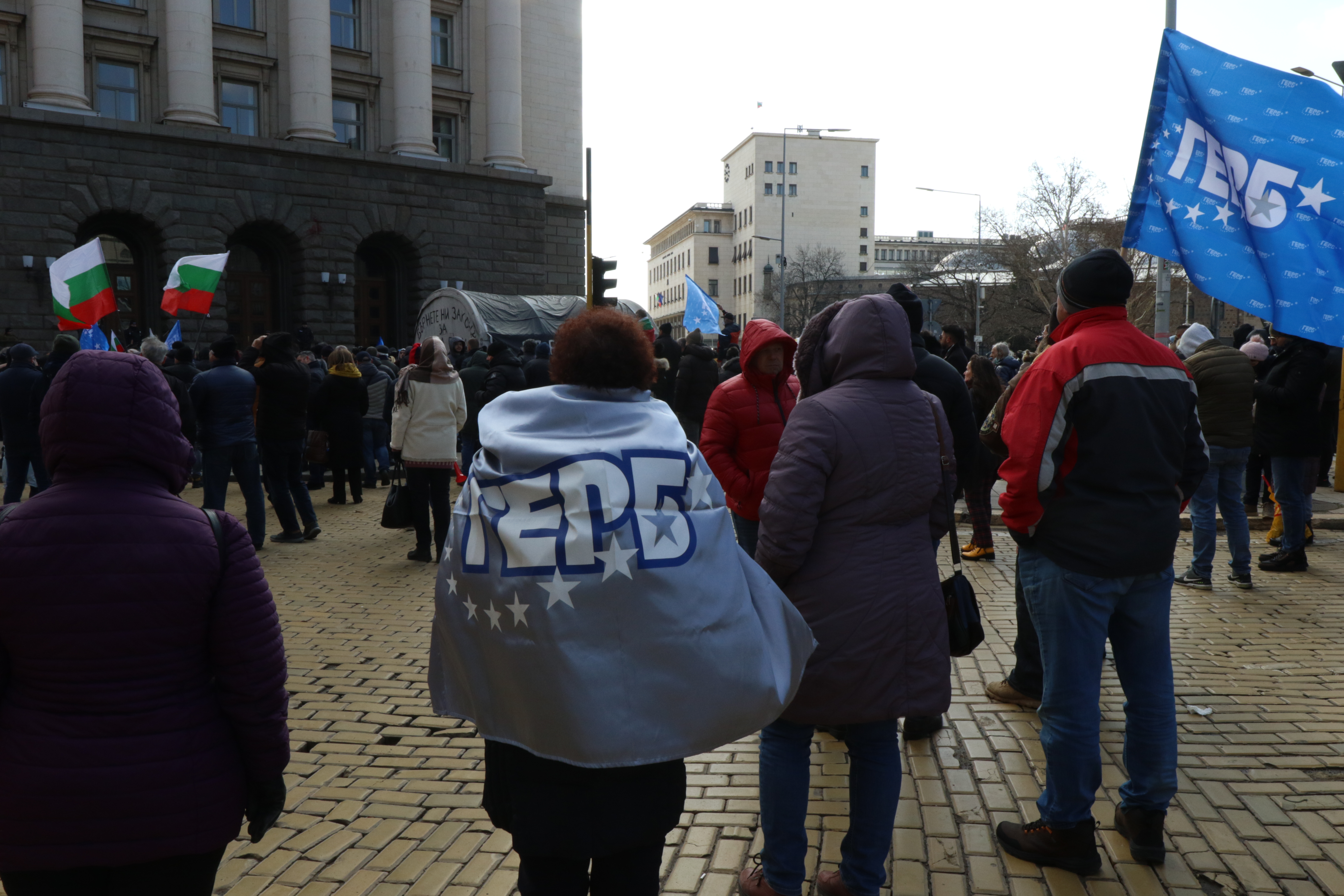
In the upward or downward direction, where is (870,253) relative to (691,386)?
upward

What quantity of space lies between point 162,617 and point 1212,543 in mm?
7881

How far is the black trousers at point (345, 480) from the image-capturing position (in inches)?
511

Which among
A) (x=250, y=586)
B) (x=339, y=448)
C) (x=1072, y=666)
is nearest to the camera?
(x=250, y=586)

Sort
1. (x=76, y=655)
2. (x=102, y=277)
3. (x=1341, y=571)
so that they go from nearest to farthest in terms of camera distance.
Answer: (x=76, y=655) < (x=1341, y=571) < (x=102, y=277)

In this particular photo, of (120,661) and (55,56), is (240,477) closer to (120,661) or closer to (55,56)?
(120,661)

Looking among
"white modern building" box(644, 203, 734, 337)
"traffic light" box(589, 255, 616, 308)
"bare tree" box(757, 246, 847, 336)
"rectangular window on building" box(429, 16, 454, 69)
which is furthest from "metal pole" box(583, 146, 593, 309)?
"white modern building" box(644, 203, 734, 337)

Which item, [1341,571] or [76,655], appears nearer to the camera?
[76,655]

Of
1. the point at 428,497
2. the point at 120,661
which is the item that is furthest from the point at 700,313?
the point at 120,661

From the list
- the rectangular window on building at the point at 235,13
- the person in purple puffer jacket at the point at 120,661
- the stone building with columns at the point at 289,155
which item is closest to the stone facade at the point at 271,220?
the stone building with columns at the point at 289,155

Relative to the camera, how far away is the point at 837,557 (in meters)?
3.10

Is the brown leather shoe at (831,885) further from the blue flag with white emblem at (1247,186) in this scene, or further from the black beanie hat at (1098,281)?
the blue flag with white emblem at (1247,186)

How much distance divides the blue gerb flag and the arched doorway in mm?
13459

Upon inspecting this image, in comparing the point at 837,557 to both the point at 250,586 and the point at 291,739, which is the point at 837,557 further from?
the point at 291,739

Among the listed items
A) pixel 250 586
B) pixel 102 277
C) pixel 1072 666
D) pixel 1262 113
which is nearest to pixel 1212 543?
pixel 1262 113
